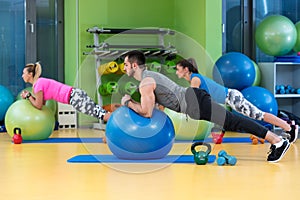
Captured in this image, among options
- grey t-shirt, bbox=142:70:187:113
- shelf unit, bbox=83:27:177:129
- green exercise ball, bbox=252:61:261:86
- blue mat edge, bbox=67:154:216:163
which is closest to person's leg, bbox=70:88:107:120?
blue mat edge, bbox=67:154:216:163

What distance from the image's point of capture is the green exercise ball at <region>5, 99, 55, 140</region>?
20.7 ft

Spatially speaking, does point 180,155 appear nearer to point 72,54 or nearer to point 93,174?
point 93,174

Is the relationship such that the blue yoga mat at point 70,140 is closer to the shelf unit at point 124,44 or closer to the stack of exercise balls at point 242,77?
the shelf unit at point 124,44

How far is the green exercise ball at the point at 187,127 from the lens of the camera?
6102mm

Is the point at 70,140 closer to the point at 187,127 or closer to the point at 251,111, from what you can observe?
the point at 187,127

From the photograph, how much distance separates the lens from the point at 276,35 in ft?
25.7

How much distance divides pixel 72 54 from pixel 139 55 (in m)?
3.89

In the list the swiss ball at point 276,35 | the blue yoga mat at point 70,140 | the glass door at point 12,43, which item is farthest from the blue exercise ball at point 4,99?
the swiss ball at point 276,35

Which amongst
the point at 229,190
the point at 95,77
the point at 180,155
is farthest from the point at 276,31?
the point at 229,190

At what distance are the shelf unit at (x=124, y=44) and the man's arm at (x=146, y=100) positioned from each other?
3.30m

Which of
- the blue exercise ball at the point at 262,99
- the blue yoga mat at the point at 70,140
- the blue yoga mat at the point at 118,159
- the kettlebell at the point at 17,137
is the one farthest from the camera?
the blue exercise ball at the point at 262,99

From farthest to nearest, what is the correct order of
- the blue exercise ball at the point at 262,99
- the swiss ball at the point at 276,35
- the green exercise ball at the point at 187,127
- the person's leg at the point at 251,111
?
the swiss ball at the point at 276,35, the blue exercise ball at the point at 262,99, the green exercise ball at the point at 187,127, the person's leg at the point at 251,111

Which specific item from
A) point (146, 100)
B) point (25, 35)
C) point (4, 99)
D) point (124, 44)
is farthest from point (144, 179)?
point (25, 35)

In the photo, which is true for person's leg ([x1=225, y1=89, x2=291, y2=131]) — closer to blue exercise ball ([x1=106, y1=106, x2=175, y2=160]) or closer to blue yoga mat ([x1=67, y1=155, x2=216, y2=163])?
blue yoga mat ([x1=67, y1=155, x2=216, y2=163])
